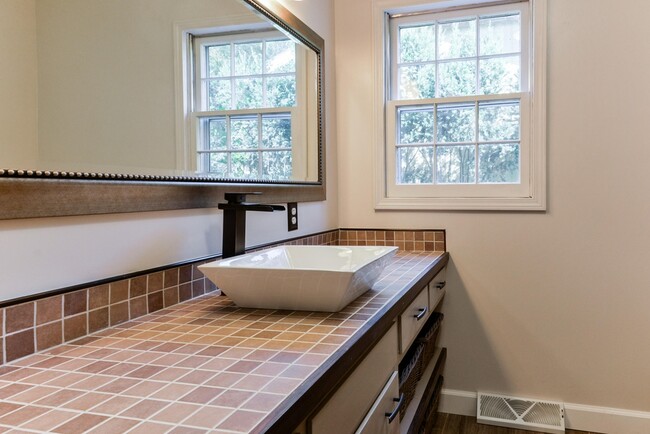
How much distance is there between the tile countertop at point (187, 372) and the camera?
2.23 ft

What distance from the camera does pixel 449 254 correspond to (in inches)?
101

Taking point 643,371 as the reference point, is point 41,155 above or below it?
above

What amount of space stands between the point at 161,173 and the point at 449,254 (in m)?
1.63

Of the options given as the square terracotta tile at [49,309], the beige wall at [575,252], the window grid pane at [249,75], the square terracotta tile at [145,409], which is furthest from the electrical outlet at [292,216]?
the square terracotta tile at [145,409]

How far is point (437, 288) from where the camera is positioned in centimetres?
224

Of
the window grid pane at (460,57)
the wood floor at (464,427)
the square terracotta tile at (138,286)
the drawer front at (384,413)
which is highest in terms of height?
the window grid pane at (460,57)

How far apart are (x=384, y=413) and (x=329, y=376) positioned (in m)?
0.47

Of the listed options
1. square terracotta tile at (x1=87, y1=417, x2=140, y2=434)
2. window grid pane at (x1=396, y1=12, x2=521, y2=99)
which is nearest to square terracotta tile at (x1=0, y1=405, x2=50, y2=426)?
square terracotta tile at (x1=87, y1=417, x2=140, y2=434)

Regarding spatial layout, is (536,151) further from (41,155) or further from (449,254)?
(41,155)

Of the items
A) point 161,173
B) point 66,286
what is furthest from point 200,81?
point 66,286

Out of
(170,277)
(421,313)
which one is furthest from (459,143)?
(170,277)

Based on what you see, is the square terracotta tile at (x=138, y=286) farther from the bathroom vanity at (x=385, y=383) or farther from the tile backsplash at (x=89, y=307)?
the bathroom vanity at (x=385, y=383)

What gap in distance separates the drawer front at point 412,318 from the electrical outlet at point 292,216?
0.62 m

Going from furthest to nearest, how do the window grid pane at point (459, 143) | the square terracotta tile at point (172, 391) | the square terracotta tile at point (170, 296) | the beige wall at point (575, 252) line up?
the window grid pane at point (459, 143), the beige wall at point (575, 252), the square terracotta tile at point (170, 296), the square terracotta tile at point (172, 391)
